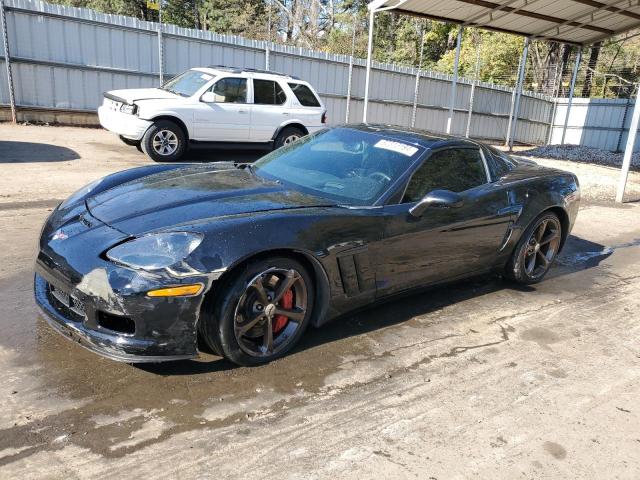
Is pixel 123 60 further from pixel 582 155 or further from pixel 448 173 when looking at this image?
pixel 582 155

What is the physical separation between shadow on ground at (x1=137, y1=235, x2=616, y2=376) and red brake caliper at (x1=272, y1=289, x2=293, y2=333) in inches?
9.3

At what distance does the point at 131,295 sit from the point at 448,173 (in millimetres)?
2616

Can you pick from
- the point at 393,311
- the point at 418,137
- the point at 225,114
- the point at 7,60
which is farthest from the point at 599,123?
the point at 393,311

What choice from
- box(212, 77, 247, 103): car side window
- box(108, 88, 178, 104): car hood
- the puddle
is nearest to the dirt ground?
the puddle

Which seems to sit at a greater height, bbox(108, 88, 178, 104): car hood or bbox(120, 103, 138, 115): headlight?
bbox(108, 88, 178, 104): car hood

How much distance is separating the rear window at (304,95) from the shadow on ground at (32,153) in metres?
4.54

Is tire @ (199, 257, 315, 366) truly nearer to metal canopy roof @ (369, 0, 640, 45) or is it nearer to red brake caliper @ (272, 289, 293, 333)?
red brake caliper @ (272, 289, 293, 333)

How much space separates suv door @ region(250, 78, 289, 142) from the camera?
10.9m

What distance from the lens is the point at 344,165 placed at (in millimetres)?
4055

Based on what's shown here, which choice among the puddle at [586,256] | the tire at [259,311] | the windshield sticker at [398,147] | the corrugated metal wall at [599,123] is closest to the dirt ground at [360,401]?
the tire at [259,311]

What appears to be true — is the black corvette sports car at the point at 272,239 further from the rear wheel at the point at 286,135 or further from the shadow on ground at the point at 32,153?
the rear wheel at the point at 286,135

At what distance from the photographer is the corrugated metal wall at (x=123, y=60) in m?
13.0

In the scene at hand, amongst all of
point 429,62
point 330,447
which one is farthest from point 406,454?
point 429,62

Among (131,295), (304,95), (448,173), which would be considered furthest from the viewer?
(304,95)
